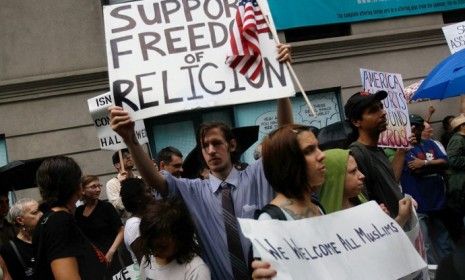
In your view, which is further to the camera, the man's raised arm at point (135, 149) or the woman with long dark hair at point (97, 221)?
the woman with long dark hair at point (97, 221)

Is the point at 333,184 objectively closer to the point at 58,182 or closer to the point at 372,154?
the point at 372,154

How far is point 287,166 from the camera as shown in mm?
3336

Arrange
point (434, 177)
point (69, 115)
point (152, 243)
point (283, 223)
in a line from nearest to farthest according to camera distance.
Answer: point (283, 223)
point (152, 243)
point (434, 177)
point (69, 115)

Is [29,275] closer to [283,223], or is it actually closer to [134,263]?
[134,263]

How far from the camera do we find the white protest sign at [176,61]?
4.36 m

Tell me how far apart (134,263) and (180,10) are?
6.27 ft

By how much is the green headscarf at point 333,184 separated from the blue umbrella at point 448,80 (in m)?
4.96

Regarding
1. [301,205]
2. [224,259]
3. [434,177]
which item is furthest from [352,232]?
[434,177]

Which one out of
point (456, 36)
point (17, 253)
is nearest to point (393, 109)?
point (456, 36)

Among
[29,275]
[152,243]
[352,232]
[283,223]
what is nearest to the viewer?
[283,223]

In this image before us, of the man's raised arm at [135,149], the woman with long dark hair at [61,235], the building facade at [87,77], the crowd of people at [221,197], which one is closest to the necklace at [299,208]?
the crowd of people at [221,197]

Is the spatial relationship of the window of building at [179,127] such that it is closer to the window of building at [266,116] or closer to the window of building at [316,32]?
the window of building at [266,116]

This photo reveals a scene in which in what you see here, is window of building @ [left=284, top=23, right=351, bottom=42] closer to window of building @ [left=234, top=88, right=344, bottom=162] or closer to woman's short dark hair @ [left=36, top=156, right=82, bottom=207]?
window of building @ [left=234, top=88, right=344, bottom=162]

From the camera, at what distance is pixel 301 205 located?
3.37 m
